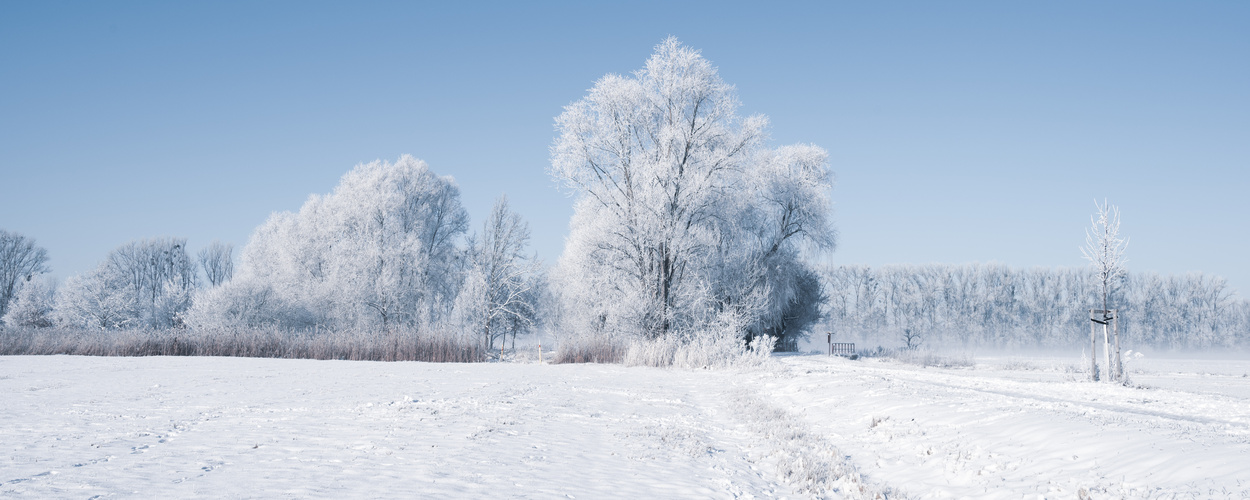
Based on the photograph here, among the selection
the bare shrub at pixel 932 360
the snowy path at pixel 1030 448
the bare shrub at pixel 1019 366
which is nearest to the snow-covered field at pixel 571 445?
the snowy path at pixel 1030 448

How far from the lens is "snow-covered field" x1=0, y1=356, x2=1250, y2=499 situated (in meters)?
3.90

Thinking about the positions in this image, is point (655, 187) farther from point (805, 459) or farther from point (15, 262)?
point (15, 262)

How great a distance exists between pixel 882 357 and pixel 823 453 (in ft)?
87.0

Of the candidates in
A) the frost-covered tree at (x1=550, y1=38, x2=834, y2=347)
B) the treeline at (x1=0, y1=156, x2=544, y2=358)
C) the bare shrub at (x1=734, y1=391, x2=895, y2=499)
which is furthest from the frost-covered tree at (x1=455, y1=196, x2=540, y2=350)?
the bare shrub at (x1=734, y1=391, x2=895, y2=499)

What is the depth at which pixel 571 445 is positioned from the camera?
575 cm

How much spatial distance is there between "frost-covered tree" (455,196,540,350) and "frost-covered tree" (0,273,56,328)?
2503 cm

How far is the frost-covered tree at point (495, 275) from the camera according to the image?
3675cm

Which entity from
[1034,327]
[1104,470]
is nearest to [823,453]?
[1104,470]

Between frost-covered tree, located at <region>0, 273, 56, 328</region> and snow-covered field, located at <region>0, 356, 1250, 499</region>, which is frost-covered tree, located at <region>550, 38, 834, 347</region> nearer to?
snow-covered field, located at <region>0, 356, 1250, 499</region>

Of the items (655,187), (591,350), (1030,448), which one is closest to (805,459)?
(1030,448)

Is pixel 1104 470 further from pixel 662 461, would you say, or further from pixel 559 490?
pixel 559 490

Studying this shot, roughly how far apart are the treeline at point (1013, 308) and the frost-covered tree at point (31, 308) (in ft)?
193

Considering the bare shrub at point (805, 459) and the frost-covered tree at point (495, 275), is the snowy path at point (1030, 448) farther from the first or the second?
the frost-covered tree at point (495, 275)

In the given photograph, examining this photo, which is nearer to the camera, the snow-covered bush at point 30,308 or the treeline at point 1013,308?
the snow-covered bush at point 30,308
